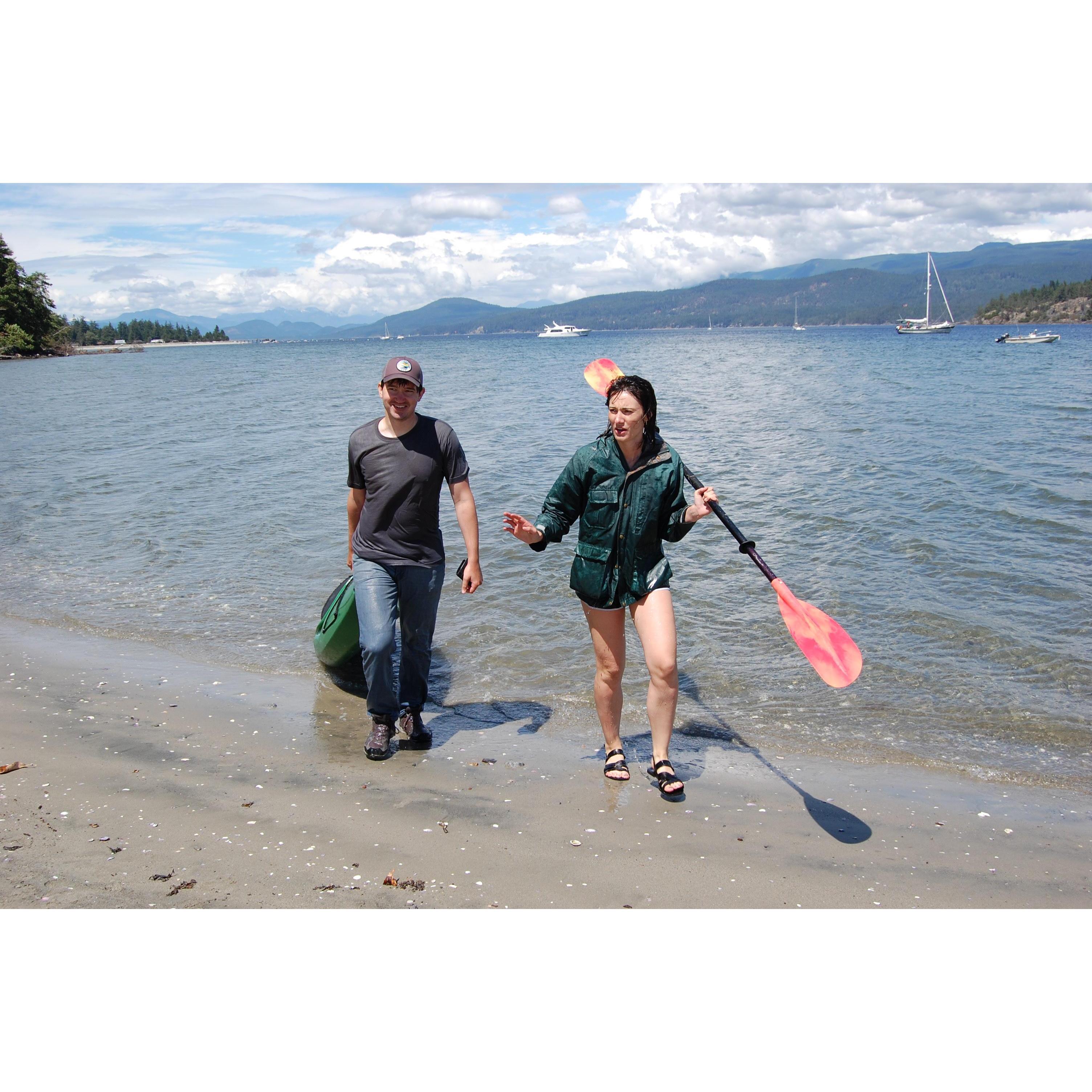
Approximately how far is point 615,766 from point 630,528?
1.40m

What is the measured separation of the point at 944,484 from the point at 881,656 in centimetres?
872

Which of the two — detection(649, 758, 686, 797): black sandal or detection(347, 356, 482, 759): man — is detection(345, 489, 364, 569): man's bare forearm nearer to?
detection(347, 356, 482, 759): man

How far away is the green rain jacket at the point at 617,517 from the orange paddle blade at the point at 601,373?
2.41 feet

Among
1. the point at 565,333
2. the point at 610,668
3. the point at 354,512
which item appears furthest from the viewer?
the point at 565,333

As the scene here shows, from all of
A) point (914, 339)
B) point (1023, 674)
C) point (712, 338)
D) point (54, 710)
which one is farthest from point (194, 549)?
point (712, 338)

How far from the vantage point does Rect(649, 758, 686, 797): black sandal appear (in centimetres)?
428

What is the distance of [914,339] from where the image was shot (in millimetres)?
100562

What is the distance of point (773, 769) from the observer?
193 inches

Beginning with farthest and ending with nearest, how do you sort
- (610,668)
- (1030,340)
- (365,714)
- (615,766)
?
1. (1030,340)
2. (365,714)
3. (615,766)
4. (610,668)

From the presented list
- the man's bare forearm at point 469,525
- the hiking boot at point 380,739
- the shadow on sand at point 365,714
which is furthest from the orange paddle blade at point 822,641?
the hiking boot at point 380,739

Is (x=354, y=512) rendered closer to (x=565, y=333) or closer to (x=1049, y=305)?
(x=1049, y=305)

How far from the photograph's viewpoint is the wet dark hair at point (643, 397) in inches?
159

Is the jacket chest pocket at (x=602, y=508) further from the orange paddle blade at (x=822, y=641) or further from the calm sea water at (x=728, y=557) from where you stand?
the calm sea water at (x=728, y=557)

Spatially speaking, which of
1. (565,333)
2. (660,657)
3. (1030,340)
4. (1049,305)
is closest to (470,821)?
(660,657)
